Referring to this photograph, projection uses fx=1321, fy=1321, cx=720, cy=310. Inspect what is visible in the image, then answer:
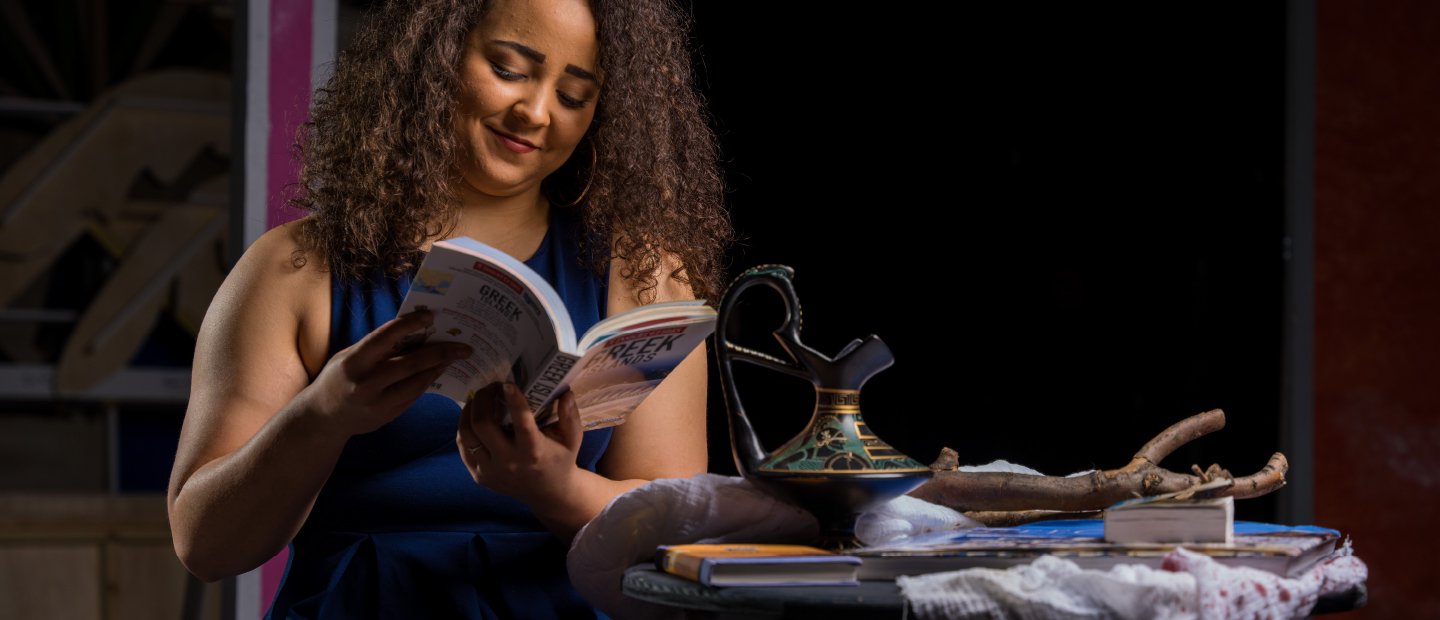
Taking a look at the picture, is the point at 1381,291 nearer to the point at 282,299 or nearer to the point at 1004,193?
the point at 1004,193

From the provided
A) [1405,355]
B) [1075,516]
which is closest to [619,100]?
[1075,516]

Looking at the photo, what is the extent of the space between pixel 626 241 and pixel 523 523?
1.27 feet

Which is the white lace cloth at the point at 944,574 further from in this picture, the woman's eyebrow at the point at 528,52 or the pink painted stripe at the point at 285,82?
the pink painted stripe at the point at 285,82

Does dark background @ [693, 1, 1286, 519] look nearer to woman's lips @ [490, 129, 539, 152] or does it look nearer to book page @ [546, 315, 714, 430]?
woman's lips @ [490, 129, 539, 152]

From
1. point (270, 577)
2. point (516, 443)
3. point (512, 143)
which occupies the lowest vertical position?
point (270, 577)

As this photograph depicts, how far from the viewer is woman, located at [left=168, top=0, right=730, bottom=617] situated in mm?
1426

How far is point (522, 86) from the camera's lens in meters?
1.55

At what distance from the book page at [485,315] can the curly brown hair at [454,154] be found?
18.3 inches

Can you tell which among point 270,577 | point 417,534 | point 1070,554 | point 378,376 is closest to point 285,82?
point 270,577

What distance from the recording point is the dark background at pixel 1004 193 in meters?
2.78

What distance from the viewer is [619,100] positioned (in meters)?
1.67

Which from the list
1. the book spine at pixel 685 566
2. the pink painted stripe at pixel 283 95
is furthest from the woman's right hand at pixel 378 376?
the pink painted stripe at pixel 283 95

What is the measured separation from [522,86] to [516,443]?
513mm

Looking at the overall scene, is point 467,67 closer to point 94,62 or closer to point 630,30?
point 630,30
